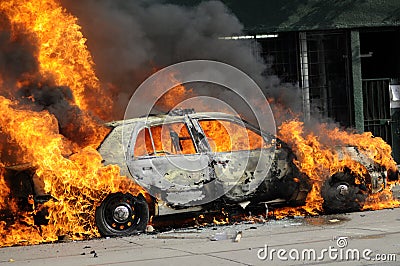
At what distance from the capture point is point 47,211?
961cm

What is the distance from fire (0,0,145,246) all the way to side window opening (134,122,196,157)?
556 millimetres

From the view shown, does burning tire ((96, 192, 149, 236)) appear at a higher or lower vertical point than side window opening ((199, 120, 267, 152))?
lower

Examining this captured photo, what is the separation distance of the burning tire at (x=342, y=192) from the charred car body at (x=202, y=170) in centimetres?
1

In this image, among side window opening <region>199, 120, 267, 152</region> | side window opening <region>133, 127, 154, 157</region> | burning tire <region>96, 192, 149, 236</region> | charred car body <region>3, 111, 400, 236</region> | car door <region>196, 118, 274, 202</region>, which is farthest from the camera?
side window opening <region>199, 120, 267, 152</region>

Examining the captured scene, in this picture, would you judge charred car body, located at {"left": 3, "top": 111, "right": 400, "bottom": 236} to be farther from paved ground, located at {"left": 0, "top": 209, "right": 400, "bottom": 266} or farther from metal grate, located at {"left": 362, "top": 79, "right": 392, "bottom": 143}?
metal grate, located at {"left": 362, "top": 79, "right": 392, "bottom": 143}

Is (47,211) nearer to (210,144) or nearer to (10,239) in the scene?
(10,239)

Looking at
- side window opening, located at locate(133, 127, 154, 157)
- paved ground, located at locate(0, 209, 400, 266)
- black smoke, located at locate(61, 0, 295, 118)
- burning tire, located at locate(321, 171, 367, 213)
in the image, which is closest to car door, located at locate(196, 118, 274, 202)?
paved ground, located at locate(0, 209, 400, 266)

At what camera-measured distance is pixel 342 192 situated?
1096 cm

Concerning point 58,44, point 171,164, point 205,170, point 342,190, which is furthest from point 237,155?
point 58,44

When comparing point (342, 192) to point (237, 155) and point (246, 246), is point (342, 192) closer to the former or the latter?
point (237, 155)

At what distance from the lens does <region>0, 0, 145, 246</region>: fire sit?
9.64 meters

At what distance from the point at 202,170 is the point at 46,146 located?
7.08 ft

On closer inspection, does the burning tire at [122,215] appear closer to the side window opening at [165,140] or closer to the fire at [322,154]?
the side window opening at [165,140]

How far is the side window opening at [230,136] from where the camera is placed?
1055 cm
